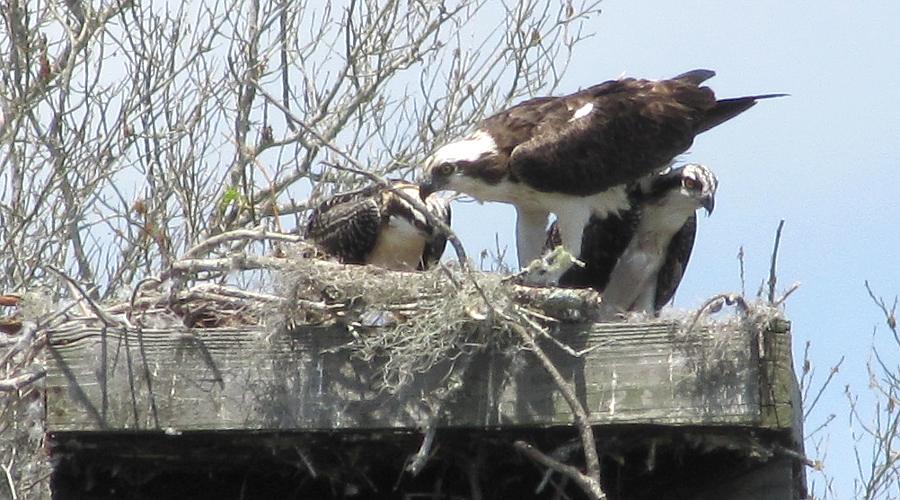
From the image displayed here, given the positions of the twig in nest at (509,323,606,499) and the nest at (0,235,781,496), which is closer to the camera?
the twig in nest at (509,323,606,499)

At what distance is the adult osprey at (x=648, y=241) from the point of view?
6.18 m

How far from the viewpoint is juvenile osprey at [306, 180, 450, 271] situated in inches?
265

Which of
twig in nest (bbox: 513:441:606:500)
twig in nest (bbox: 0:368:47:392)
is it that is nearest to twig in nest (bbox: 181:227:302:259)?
twig in nest (bbox: 0:368:47:392)

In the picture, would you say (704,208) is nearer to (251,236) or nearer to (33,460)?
(251,236)

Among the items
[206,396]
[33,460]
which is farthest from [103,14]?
[206,396]

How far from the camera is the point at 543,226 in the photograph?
20.5ft

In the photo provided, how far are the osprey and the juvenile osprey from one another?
61 cm

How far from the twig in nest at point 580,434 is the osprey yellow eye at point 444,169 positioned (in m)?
1.97

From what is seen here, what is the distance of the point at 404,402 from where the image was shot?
4102mm

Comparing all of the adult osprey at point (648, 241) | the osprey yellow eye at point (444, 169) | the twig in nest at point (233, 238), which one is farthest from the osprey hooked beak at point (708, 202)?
the twig in nest at point (233, 238)

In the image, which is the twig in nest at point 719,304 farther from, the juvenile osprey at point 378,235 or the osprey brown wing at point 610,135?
the juvenile osprey at point 378,235

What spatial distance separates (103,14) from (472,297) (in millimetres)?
6949

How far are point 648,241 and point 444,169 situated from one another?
782mm

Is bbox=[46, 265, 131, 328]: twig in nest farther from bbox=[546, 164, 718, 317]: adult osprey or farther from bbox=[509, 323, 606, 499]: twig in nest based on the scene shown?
bbox=[546, 164, 718, 317]: adult osprey
